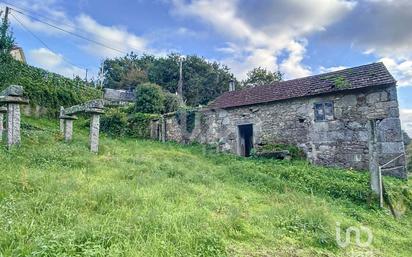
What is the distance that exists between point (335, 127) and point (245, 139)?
17.7ft

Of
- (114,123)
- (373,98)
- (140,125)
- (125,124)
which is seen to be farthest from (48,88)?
(373,98)

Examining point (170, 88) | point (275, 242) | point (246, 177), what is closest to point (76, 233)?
point (275, 242)

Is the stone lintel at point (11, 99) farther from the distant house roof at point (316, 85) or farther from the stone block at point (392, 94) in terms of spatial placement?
the stone block at point (392, 94)

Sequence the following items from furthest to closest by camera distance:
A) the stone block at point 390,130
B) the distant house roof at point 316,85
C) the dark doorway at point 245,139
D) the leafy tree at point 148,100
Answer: the leafy tree at point 148,100, the dark doorway at point 245,139, the distant house roof at point 316,85, the stone block at point 390,130

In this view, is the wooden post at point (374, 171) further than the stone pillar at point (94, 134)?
No

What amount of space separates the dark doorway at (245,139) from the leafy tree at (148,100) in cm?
820

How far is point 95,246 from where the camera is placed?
356 centimetres

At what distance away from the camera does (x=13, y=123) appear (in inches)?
354

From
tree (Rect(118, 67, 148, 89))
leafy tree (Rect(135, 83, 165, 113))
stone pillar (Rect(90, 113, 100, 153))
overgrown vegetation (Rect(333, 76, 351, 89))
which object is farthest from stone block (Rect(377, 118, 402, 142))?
tree (Rect(118, 67, 148, 89))

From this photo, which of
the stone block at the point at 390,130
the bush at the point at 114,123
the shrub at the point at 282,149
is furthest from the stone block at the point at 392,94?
the bush at the point at 114,123

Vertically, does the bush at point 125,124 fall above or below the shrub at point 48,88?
below

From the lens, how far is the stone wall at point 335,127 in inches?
488

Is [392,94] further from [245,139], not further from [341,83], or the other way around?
[245,139]

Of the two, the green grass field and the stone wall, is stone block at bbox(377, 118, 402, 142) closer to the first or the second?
the stone wall
